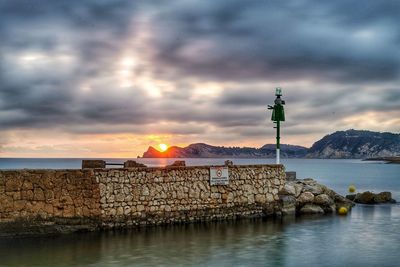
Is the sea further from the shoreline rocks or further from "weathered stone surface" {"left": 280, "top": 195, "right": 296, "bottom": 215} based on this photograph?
the shoreline rocks

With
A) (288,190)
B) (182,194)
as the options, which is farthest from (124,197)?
(288,190)

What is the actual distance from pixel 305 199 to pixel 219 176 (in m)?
5.00


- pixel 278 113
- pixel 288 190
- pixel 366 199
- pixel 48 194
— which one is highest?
pixel 278 113

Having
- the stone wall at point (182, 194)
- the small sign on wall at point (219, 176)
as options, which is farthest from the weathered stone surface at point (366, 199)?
the small sign on wall at point (219, 176)

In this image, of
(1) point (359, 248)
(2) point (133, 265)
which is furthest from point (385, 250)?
(2) point (133, 265)

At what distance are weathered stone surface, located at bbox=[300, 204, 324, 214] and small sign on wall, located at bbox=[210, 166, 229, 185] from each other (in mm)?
4424

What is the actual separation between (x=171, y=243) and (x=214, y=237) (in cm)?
160

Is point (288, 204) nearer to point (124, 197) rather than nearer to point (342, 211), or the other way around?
point (342, 211)

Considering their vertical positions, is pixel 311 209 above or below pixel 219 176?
below

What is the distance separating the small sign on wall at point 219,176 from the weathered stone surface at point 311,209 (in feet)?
14.5

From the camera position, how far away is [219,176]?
18844mm

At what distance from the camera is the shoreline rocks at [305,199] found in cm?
2081

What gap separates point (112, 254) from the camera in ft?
45.6

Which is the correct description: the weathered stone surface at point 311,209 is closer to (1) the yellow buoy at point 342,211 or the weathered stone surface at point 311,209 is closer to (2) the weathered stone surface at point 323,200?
(2) the weathered stone surface at point 323,200
